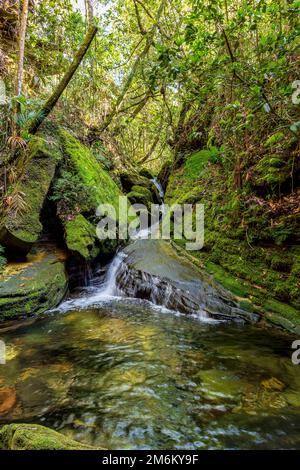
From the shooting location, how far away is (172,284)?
17.9 ft

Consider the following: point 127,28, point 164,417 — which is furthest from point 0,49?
point 164,417

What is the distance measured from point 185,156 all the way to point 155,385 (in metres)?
8.77

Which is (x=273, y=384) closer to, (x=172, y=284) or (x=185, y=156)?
(x=172, y=284)

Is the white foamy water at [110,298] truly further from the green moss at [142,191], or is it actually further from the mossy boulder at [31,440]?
the green moss at [142,191]

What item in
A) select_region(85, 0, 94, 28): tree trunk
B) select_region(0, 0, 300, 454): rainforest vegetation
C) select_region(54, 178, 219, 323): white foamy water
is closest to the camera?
select_region(0, 0, 300, 454): rainforest vegetation

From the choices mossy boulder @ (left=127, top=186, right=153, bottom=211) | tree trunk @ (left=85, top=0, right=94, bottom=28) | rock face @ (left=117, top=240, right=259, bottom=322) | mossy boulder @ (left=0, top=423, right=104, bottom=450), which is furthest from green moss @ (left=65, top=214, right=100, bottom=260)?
tree trunk @ (left=85, top=0, right=94, bottom=28)

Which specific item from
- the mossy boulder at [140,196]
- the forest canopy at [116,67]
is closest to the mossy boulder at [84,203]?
the forest canopy at [116,67]

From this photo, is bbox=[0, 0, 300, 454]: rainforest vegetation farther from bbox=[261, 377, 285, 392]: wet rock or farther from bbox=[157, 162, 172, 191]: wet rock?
bbox=[157, 162, 172, 191]: wet rock

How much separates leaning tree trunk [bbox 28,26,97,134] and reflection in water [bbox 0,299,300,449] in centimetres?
454

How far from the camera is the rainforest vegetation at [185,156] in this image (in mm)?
4180

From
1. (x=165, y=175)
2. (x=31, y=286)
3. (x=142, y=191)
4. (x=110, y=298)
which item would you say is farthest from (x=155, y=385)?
(x=165, y=175)

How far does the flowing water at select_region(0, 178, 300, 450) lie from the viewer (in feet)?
7.53

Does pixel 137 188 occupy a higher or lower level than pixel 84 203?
higher

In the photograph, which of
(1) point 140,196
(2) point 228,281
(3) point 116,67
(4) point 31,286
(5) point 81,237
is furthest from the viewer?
(1) point 140,196
